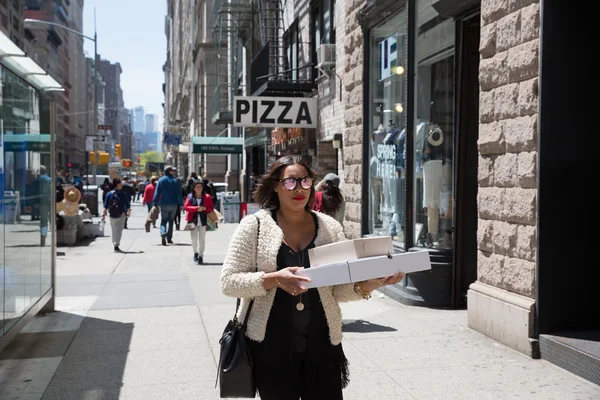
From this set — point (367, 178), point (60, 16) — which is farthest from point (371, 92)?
point (60, 16)

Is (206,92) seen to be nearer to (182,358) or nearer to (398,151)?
(398,151)

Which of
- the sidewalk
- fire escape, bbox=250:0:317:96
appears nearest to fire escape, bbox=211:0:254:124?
fire escape, bbox=250:0:317:96

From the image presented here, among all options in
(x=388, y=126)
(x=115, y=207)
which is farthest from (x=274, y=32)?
A: (x=388, y=126)

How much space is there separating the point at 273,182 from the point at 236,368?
998 millimetres

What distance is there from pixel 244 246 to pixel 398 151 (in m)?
6.98

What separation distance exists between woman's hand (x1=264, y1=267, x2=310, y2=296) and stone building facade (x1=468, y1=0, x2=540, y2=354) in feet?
12.2

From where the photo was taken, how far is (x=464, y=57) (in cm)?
870

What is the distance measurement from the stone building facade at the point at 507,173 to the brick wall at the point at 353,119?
432cm

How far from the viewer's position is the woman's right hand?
10.8 feet

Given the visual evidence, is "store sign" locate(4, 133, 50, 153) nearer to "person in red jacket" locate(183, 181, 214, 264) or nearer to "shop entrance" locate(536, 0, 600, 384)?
"shop entrance" locate(536, 0, 600, 384)

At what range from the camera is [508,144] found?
684cm

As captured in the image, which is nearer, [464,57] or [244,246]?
[244,246]

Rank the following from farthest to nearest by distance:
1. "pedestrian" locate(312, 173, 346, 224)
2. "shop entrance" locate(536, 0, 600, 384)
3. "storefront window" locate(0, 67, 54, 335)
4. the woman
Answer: "pedestrian" locate(312, 173, 346, 224) < "storefront window" locate(0, 67, 54, 335) < "shop entrance" locate(536, 0, 600, 384) < the woman

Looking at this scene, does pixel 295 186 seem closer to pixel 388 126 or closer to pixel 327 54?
pixel 388 126
